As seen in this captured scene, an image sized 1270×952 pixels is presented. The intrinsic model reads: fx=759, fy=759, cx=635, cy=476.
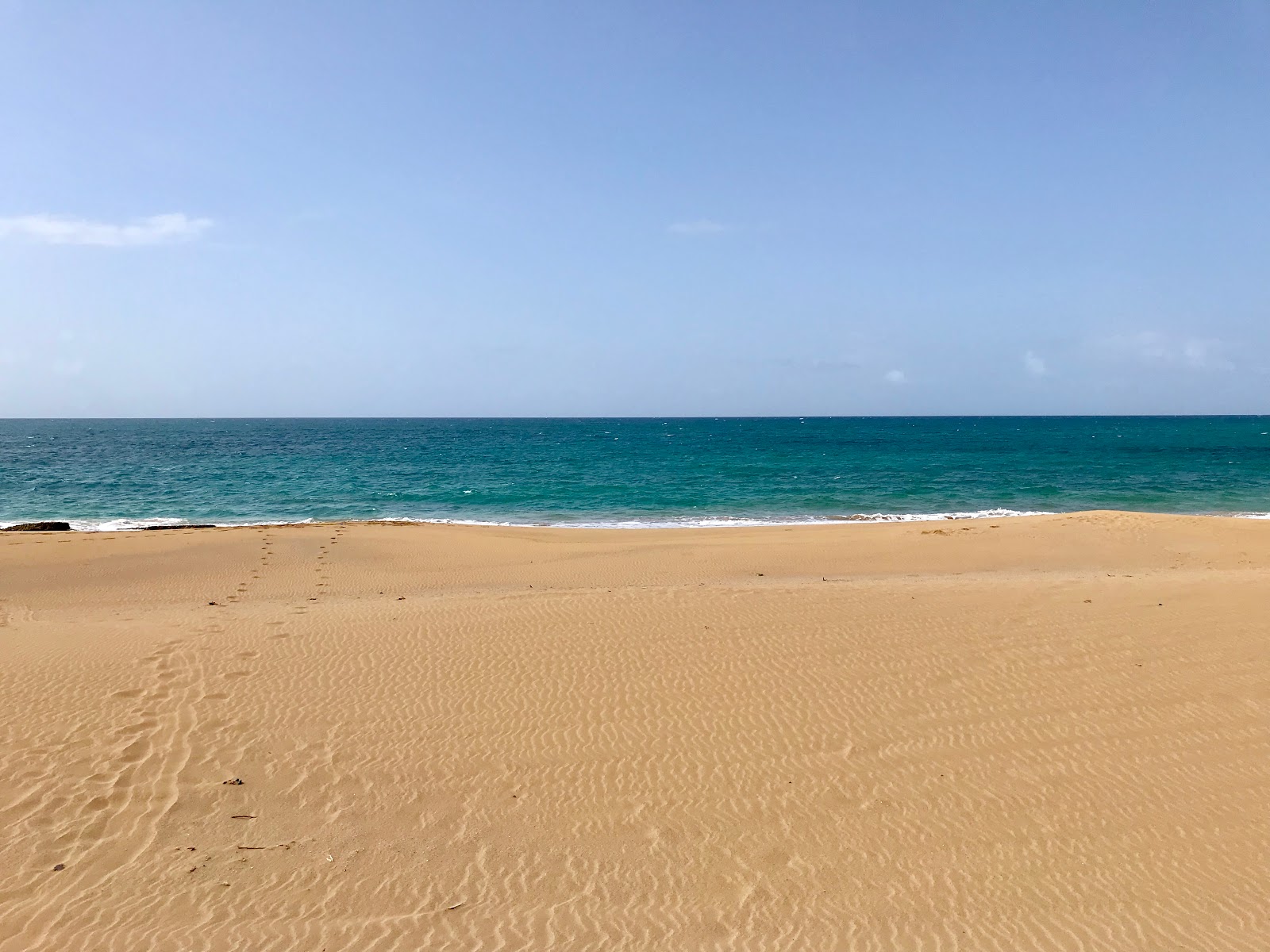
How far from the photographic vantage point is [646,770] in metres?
7.02

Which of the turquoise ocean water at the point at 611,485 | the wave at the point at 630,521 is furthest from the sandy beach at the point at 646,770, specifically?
the turquoise ocean water at the point at 611,485

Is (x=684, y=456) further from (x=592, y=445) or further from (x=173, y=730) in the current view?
(x=173, y=730)

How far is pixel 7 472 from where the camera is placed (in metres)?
44.8

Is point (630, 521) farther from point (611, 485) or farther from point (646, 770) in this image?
point (646, 770)

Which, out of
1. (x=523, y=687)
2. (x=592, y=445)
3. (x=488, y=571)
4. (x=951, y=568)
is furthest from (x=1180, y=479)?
(x=592, y=445)

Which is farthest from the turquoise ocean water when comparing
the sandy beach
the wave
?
the sandy beach

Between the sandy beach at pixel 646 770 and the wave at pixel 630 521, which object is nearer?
the sandy beach at pixel 646 770

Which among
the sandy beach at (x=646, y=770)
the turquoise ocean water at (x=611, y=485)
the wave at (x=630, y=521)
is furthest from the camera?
the turquoise ocean water at (x=611, y=485)

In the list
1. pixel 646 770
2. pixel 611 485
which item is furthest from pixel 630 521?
pixel 646 770

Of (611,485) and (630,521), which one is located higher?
(611,485)

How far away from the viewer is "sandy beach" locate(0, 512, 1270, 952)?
508 cm

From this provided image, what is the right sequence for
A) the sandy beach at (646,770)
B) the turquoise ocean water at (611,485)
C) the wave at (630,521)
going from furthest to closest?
the turquoise ocean water at (611,485) < the wave at (630,521) < the sandy beach at (646,770)

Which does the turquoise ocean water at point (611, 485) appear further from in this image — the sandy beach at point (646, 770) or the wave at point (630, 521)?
the sandy beach at point (646, 770)

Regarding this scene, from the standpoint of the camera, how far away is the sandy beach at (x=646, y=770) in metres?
5.08
